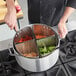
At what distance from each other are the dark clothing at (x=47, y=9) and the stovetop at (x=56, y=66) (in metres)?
0.39

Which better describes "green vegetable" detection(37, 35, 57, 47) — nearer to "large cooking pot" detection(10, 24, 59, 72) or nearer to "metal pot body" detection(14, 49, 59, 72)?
"large cooking pot" detection(10, 24, 59, 72)

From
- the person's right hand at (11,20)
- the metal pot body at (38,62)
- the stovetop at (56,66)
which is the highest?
the person's right hand at (11,20)

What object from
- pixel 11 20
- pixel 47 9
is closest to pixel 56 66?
pixel 11 20

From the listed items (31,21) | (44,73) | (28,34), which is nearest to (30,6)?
(31,21)

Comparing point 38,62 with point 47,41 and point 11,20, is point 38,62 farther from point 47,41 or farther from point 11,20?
point 11,20

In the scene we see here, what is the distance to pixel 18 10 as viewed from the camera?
4.71 ft

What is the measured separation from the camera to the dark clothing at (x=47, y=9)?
3.80ft

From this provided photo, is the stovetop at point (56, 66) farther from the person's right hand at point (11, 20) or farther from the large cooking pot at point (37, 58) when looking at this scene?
the person's right hand at point (11, 20)

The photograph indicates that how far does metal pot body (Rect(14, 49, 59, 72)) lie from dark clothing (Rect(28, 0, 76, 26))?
479mm

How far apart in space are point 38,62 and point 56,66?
11cm

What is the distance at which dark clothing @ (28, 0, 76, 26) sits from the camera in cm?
116

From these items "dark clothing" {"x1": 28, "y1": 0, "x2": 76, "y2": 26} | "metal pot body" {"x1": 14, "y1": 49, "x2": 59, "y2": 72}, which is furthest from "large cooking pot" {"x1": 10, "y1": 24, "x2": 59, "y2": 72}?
"dark clothing" {"x1": 28, "y1": 0, "x2": 76, "y2": 26}

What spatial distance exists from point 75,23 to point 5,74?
23.2 inches

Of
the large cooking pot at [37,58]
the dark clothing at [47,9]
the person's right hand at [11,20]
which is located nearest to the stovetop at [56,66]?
the large cooking pot at [37,58]
